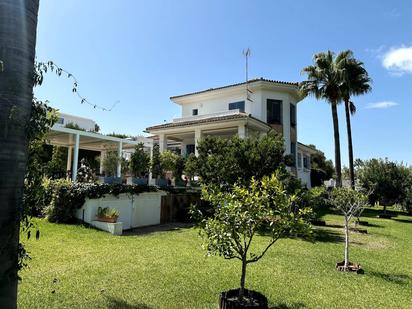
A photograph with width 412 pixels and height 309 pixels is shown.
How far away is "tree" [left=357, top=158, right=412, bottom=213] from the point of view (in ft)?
88.5

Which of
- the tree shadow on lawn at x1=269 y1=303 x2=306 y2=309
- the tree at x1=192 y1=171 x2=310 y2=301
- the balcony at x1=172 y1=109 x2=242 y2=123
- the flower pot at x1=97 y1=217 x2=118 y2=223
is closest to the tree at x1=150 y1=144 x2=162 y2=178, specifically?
the balcony at x1=172 y1=109 x2=242 y2=123

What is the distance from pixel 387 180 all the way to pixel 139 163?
72.0 feet

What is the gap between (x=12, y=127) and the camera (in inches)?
120

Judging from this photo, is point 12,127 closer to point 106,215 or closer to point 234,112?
point 106,215

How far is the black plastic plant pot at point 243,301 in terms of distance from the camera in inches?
194

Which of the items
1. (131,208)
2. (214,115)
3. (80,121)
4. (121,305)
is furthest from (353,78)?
(80,121)

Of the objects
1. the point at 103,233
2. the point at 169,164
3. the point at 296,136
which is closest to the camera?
the point at 103,233

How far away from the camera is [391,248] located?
1301 cm

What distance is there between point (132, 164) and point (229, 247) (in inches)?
562

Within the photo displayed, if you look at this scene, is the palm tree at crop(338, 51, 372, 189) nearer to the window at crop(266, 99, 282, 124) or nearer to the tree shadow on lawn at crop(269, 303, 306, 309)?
the window at crop(266, 99, 282, 124)

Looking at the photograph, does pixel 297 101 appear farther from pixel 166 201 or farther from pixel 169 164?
pixel 166 201

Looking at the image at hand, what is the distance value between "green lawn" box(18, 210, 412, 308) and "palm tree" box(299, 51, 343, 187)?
15.3 metres

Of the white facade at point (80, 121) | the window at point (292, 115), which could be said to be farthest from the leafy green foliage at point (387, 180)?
the white facade at point (80, 121)

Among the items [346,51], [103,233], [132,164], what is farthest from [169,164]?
[346,51]
